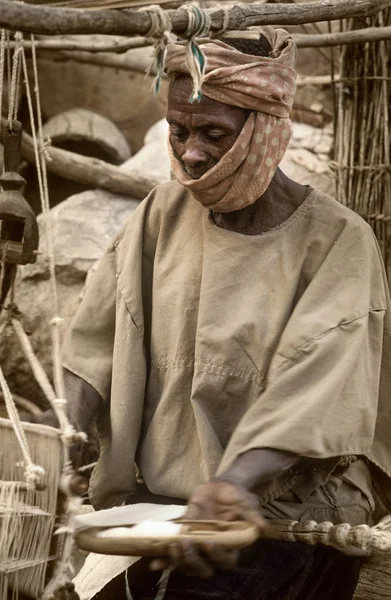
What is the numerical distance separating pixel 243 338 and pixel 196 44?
36.1 inches

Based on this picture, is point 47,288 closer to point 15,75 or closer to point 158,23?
point 15,75

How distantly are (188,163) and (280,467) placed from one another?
2.80 feet

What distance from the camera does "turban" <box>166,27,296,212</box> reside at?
2841 millimetres

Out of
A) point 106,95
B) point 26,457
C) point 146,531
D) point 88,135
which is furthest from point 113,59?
point 146,531

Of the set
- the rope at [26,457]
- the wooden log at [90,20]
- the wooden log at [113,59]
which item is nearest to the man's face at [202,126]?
the wooden log at [90,20]

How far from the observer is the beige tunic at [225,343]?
279cm

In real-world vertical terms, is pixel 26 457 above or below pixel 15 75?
below

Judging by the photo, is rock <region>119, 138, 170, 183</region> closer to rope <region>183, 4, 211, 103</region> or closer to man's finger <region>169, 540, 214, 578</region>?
rope <region>183, 4, 211, 103</region>

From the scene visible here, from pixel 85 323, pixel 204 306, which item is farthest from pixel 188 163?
pixel 85 323

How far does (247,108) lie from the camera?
2.88m

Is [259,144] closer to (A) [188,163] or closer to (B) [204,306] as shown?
(A) [188,163]

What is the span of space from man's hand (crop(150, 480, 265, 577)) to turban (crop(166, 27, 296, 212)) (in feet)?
2.72

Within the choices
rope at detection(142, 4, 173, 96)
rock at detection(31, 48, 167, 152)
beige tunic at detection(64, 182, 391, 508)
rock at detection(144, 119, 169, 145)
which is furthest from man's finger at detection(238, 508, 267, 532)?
rock at detection(31, 48, 167, 152)

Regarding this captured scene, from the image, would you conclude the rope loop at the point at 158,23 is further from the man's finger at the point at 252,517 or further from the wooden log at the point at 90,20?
the man's finger at the point at 252,517
